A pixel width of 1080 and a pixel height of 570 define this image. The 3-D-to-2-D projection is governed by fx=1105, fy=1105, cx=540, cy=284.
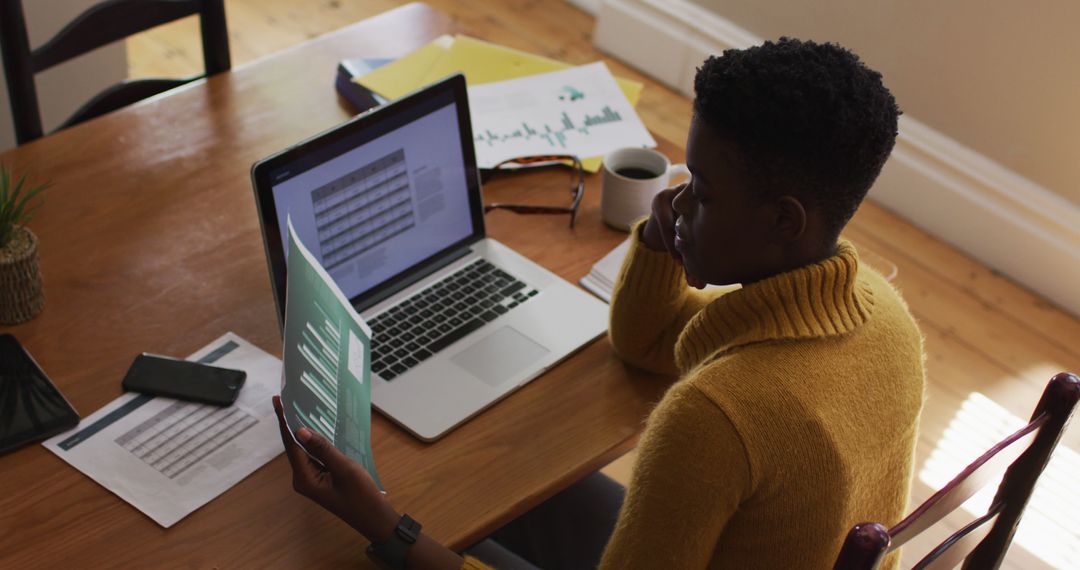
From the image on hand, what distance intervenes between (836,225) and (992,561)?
1.44 ft

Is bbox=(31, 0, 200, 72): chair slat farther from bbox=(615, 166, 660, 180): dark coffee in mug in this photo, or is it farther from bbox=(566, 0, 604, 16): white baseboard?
bbox=(566, 0, 604, 16): white baseboard

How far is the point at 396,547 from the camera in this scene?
1.10m

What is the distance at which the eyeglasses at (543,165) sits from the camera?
164 centimetres

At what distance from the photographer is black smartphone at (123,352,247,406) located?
4.16ft

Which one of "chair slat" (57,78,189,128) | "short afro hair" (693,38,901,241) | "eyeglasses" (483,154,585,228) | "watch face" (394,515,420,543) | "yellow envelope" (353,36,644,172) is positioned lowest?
"watch face" (394,515,420,543)

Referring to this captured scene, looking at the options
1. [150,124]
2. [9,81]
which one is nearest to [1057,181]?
[150,124]

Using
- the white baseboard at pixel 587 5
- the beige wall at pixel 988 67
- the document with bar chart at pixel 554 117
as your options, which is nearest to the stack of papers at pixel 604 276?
the document with bar chart at pixel 554 117

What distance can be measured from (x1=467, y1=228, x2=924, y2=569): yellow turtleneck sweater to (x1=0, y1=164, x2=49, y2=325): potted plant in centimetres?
66

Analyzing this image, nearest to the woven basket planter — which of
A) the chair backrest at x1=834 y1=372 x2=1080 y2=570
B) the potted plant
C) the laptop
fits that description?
the potted plant

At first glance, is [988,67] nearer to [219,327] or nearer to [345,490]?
[219,327]

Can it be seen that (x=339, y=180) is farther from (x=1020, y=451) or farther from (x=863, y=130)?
(x=1020, y=451)

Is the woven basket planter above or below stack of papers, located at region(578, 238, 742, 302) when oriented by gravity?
above

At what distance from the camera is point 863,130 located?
3.11 ft

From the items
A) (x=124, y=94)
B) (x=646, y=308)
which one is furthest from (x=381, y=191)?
(x=124, y=94)
